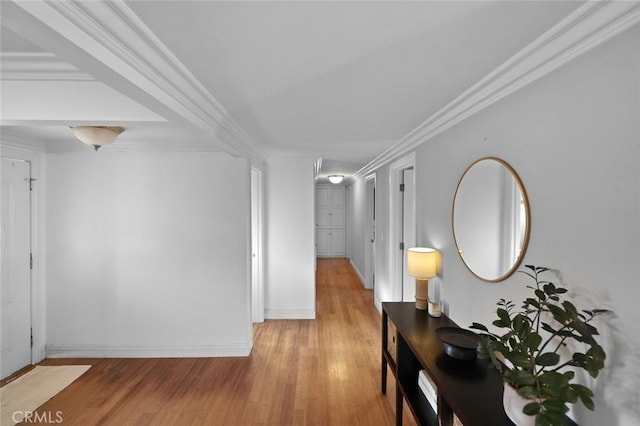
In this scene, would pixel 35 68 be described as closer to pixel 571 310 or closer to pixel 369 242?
pixel 571 310

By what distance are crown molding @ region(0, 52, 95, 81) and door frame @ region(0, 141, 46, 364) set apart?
214cm

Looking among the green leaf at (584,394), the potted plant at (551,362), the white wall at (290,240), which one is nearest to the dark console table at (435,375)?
the potted plant at (551,362)

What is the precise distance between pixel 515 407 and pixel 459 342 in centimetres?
63

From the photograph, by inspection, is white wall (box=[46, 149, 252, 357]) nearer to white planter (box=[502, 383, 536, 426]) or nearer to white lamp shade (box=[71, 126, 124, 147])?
white lamp shade (box=[71, 126, 124, 147])

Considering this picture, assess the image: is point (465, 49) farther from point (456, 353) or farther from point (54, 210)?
point (54, 210)

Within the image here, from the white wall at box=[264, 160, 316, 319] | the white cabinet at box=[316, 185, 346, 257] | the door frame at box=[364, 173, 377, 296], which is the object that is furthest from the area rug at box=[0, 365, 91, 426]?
the white cabinet at box=[316, 185, 346, 257]

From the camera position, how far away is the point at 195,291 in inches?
131

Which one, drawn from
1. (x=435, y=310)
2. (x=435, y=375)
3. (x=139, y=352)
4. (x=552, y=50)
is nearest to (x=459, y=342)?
(x=435, y=375)

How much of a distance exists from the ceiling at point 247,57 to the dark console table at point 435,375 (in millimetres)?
1414

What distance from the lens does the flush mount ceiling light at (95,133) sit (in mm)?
2312

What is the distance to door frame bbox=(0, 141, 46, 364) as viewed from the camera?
3.15 meters

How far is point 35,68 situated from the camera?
1.46 meters

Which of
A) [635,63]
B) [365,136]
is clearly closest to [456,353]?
[635,63]

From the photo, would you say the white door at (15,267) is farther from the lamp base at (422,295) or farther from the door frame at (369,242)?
the door frame at (369,242)
